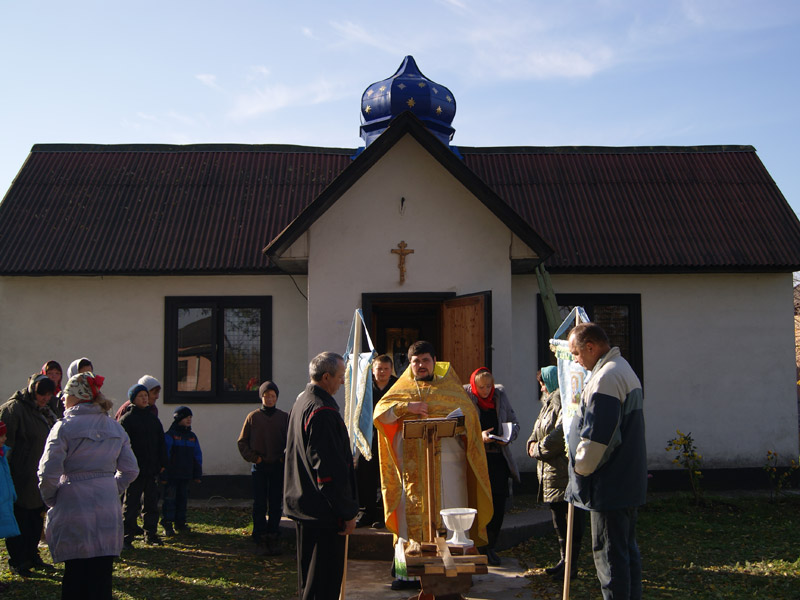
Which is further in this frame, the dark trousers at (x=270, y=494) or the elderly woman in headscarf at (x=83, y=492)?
the dark trousers at (x=270, y=494)

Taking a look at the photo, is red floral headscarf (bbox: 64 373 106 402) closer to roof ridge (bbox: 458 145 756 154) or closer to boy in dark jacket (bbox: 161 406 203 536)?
boy in dark jacket (bbox: 161 406 203 536)

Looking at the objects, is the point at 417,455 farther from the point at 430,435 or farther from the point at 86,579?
the point at 86,579

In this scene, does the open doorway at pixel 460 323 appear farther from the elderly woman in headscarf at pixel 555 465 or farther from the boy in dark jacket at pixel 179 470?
the boy in dark jacket at pixel 179 470

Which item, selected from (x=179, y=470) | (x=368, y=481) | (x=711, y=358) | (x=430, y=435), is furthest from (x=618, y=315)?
(x=179, y=470)

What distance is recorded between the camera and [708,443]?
11938 millimetres

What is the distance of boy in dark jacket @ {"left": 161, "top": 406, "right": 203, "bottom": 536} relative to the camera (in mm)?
9180

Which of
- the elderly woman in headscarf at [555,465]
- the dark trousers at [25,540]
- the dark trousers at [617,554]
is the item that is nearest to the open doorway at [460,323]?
the elderly woman in headscarf at [555,465]

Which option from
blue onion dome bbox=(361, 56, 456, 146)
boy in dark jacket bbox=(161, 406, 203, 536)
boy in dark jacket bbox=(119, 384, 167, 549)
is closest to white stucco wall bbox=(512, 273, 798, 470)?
blue onion dome bbox=(361, 56, 456, 146)

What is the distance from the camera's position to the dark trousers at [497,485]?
773 centimetres

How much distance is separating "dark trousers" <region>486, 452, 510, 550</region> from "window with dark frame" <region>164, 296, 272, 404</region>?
508 cm

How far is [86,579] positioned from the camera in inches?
207

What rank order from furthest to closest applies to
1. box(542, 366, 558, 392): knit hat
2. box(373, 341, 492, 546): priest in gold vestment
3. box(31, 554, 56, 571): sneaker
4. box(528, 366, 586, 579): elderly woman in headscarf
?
box(31, 554, 56, 571): sneaker, box(542, 366, 558, 392): knit hat, box(528, 366, 586, 579): elderly woman in headscarf, box(373, 341, 492, 546): priest in gold vestment

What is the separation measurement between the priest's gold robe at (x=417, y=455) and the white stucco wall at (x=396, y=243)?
3.92m

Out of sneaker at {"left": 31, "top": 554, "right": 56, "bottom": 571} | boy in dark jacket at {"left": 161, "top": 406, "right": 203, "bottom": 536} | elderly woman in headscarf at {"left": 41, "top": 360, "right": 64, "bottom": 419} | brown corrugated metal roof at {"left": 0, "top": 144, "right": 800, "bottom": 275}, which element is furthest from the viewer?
brown corrugated metal roof at {"left": 0, "top": 144, "right": 800, "bottom": 275}
